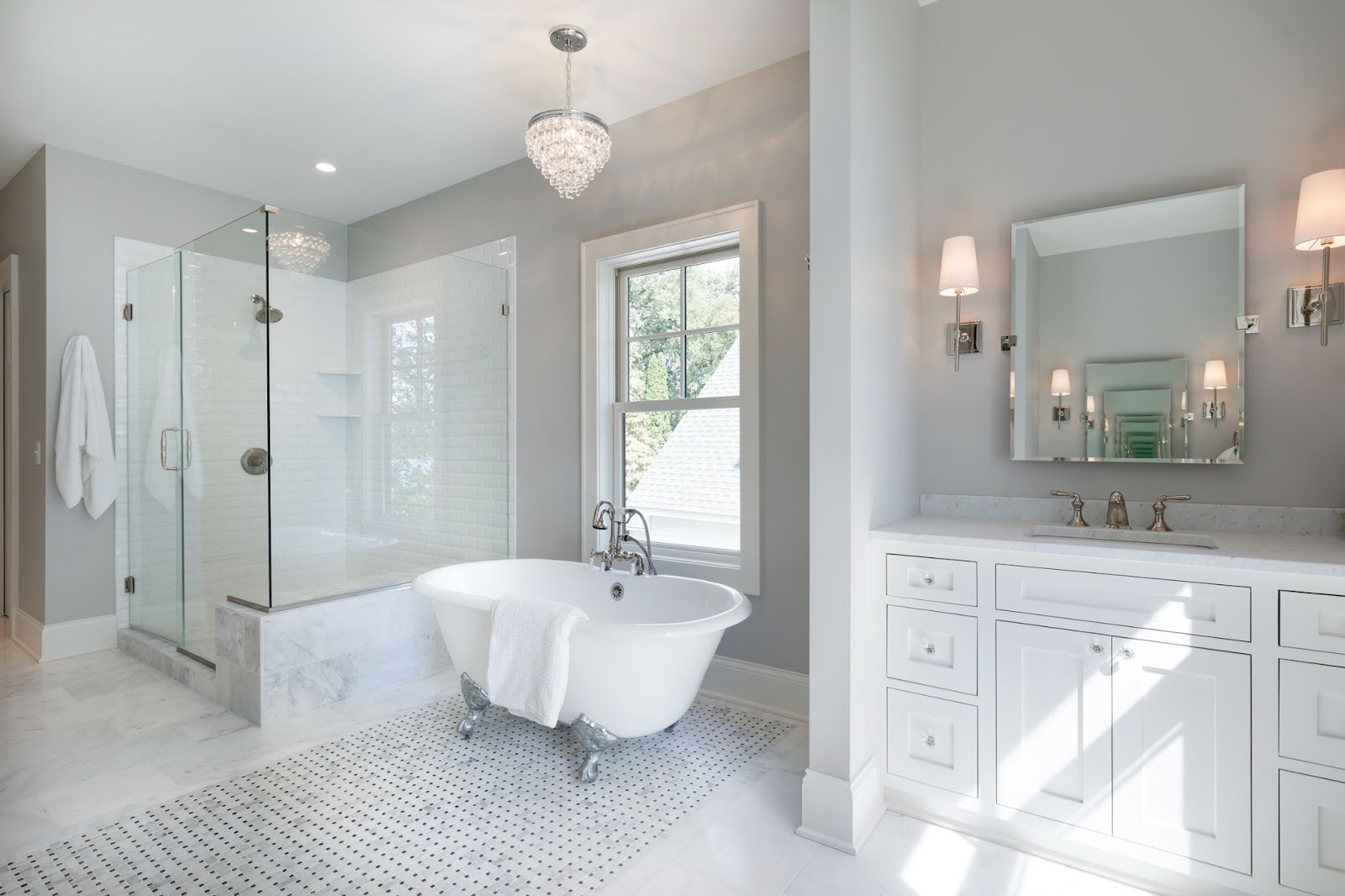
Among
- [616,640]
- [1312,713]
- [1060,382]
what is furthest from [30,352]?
[1312,713]

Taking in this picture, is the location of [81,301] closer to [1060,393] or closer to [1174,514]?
[1060,393]

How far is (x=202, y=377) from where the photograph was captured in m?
3.29

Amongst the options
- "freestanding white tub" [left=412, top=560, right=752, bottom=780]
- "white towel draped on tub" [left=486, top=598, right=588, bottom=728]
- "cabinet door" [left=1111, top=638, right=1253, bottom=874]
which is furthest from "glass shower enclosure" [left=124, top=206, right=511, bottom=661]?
"cabinet door" [left=1111, top=638, right=1253, bottom=874]

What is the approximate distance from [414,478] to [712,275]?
1.94 meters

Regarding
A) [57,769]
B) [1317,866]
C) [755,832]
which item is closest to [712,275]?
[755,832]

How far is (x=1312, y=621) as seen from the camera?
1529 millimetres

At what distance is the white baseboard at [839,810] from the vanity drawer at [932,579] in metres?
0.56

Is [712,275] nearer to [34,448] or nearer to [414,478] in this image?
[414,478]

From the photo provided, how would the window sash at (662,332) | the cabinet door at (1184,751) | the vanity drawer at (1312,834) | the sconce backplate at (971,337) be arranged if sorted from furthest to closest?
1. the window sash at (662,332)
2. the sconce backplate at (971,337)
3. the cabinet door at (1184,751)
4. the vanity drawer at (1312,834)

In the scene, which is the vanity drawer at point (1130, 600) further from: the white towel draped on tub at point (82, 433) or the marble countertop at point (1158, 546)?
the white towel draped on tub at point (82, 433)

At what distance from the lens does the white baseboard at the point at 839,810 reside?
1.92 meters

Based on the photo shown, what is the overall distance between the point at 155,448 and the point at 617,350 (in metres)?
2.60

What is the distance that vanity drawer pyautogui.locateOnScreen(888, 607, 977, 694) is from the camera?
1.96 metres

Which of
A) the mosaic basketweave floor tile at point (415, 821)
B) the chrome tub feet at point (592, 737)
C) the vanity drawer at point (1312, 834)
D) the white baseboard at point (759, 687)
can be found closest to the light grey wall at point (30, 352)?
the mosaic basketweave floor tile at point (415, 821)
